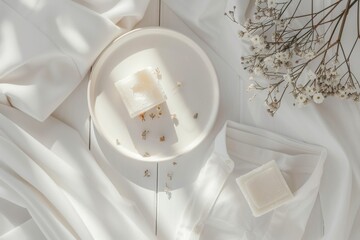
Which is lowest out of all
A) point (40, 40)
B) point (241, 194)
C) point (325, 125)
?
point (241, 194)

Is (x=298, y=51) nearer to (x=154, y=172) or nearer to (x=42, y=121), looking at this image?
(x=154, y=172)

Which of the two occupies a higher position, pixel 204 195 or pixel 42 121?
pixel 42 121

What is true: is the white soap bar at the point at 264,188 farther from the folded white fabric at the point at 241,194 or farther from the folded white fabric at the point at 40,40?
the folded white fabric at the point at 40,40

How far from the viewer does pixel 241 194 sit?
1.39 meters

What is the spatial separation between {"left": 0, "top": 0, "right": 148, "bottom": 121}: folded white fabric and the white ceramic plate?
0.26 ft

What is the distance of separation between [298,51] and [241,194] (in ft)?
1.41

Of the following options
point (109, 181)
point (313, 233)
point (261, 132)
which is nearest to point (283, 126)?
point (261, 132)

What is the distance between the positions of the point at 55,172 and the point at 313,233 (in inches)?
27.5

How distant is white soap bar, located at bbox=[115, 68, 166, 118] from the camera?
1364 mm


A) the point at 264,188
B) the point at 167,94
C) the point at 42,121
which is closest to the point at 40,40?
the point at 42,121

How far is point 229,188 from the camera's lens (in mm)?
1389

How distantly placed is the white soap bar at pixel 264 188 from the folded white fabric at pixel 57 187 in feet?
0.94

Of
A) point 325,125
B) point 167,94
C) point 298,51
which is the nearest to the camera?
point 298,51

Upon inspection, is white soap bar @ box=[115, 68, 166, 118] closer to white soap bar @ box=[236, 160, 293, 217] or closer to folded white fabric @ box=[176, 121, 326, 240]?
folded white fabric @ box=[176, 121, 326, 240]
